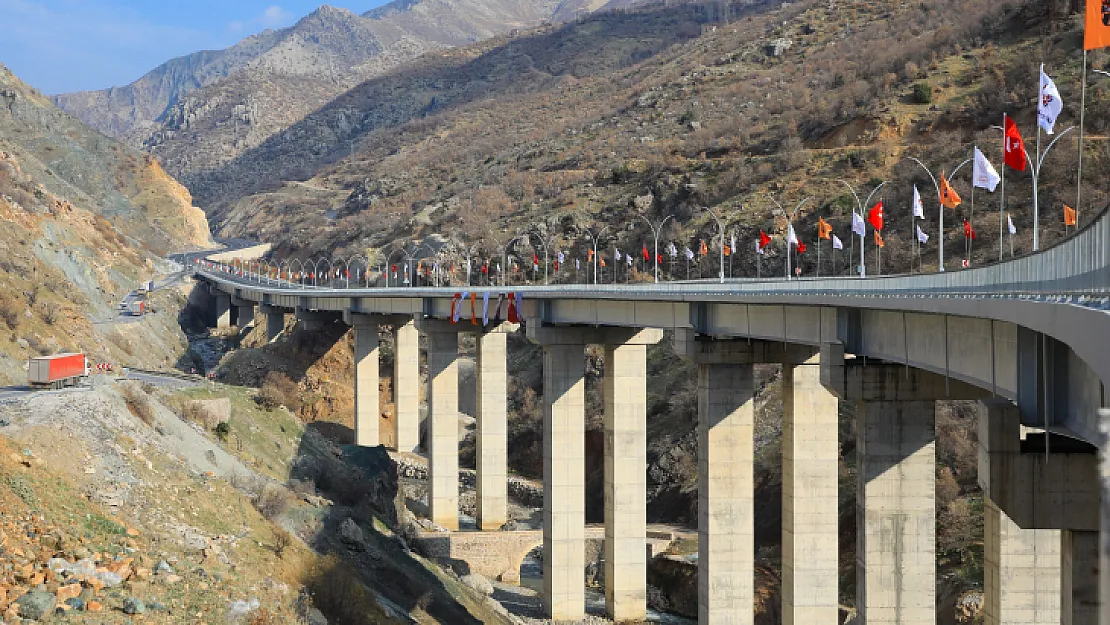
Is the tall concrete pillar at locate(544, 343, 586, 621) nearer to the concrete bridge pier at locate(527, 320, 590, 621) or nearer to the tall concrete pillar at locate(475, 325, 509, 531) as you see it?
the concrete bridge pier at locate(527, 320, 590, 621)

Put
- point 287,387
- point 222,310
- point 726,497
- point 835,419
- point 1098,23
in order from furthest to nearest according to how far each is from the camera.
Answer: point 222,310 < point 287,387 < point 726,497 < point 835,419 < point 1098,23

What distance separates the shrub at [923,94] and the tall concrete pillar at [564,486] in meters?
56.9

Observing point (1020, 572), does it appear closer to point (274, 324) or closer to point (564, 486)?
point (564, 486)

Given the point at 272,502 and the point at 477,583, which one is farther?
the point at 477,583

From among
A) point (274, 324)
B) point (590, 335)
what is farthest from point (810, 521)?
point (274, 324)

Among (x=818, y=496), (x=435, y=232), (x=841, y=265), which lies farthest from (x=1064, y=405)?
(x=435, y=232)

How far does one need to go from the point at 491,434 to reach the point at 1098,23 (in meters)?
45.6

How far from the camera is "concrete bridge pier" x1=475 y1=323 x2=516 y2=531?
6122cm

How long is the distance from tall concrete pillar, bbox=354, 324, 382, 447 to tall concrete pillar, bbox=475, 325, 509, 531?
2275 centimetres

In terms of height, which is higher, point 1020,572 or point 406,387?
point 406,387

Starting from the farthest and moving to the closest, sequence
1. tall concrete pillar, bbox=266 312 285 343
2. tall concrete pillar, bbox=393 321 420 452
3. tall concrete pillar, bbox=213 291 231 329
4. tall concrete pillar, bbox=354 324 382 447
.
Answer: tall concrete pillar, bbox=213 291 231 329 → tall concrete pillar, bbox=266 312 285 343 → tall concrete pillar, bbox=354 324 382 447 → tall concrete pillar, bbox=393 321 420 452

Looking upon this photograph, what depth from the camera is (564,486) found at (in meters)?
51.1

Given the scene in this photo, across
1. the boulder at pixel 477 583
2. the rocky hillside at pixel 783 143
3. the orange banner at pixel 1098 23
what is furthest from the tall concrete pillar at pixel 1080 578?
the rocky hillside at pixel 783 143

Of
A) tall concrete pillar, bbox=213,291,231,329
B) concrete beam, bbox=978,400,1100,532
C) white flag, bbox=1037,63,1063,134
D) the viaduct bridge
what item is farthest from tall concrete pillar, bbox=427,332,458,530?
tall concrete pillar, bbox=213,291,231,329
